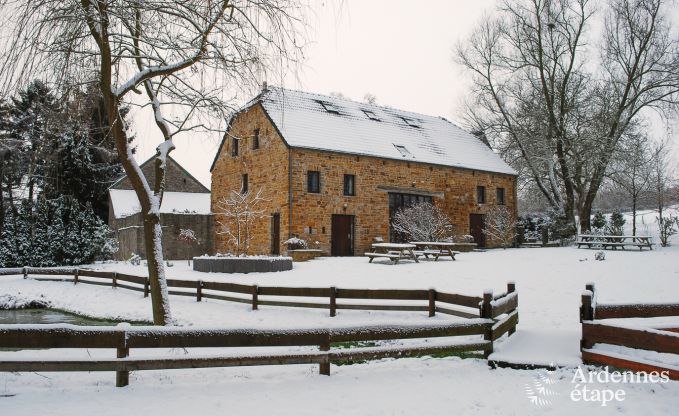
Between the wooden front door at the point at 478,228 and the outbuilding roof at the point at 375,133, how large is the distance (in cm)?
273

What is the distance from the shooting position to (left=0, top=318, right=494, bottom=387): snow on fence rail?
16.9ft

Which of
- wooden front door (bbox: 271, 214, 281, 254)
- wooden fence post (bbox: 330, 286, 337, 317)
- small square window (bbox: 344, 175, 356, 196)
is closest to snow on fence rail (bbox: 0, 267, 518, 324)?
wooden fence post (bbox: 330, 286, 337, 317)

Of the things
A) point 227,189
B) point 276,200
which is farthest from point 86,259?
point 276,200

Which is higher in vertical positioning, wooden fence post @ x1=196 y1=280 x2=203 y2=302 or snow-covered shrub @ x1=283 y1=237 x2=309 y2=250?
snow-covered shrub @ x1=283 y1=237 x2=309 y2=250

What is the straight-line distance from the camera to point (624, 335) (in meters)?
5.74

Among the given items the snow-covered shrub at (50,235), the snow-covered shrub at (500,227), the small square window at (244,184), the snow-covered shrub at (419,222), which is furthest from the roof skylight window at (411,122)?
the snow-covered shrub at (50,235)

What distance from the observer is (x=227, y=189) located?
26.3 meters

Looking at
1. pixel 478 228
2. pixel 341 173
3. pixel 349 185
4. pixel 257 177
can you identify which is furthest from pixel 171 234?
pixel 478 228

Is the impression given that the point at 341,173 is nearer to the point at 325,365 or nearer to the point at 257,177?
the point at 257,177

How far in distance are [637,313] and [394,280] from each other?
7.67 metres

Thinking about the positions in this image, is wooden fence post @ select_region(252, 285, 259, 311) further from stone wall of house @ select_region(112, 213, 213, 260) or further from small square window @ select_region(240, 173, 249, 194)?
small square window @ select_region(240, 173, 249, 194)

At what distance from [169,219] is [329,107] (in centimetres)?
996

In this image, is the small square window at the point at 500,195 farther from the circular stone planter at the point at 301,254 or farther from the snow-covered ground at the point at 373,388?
the snow-covered ground at the point at 373,388

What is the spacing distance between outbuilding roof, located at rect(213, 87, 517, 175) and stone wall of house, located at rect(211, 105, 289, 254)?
101 cm
